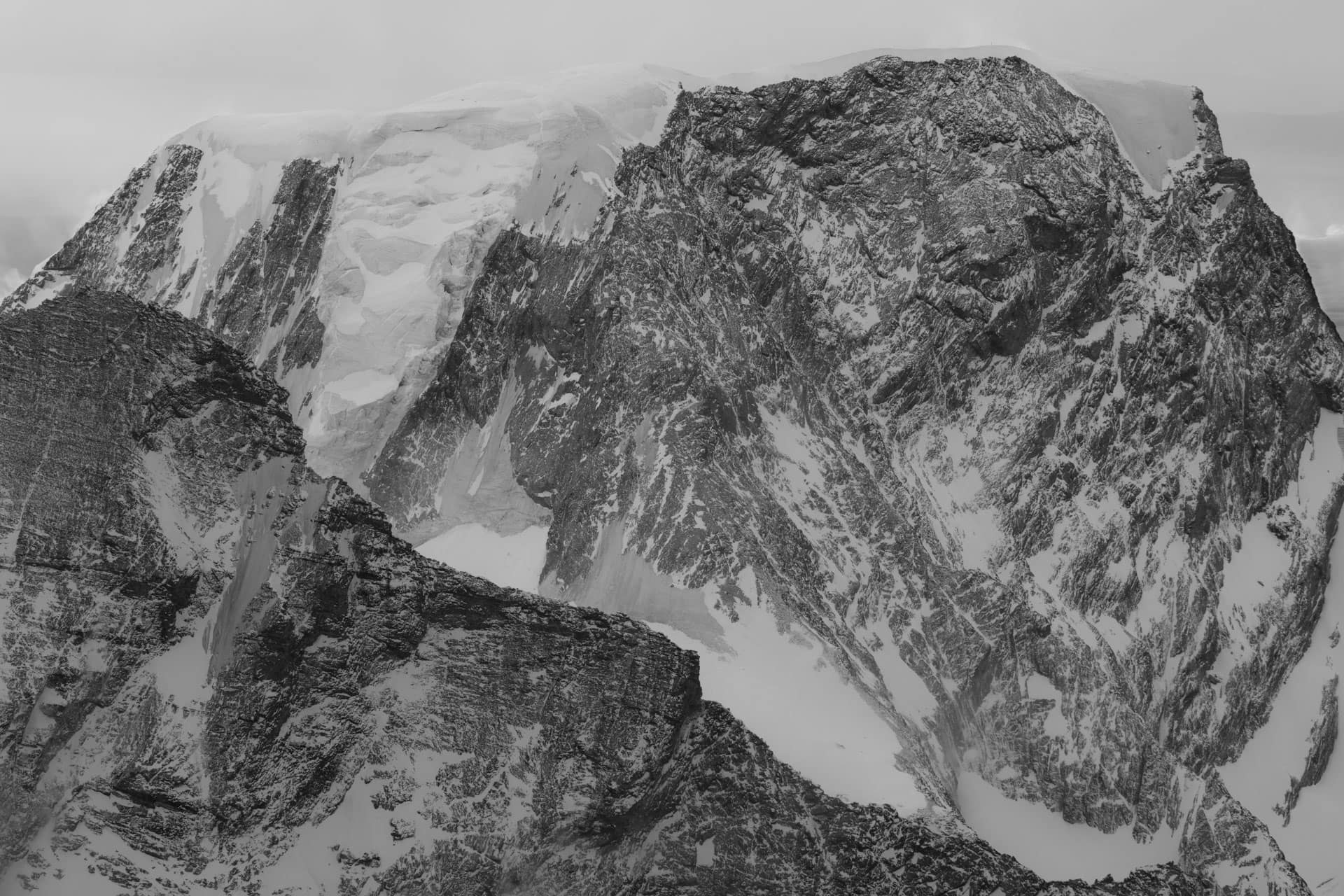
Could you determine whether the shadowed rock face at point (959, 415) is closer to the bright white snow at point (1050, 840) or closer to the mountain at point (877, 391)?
the mountain at point (877, 391)

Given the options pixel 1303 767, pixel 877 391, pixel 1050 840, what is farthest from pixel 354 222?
pixel 1303 767

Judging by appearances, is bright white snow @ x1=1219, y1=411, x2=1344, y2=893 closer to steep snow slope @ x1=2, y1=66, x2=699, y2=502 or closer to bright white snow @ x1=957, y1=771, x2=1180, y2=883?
bright white snow @ x1=957, y1=771, x2=1180, y2=883

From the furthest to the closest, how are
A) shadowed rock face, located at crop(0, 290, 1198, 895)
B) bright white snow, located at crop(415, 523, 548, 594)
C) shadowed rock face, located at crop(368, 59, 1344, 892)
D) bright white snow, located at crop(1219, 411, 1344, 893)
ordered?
bright white snow, located at crop(1219, 411, 1344, 893)
shadowed rock face, located at crop(368, 59, 1344, 892)
bright white snow, located at crop(415, 523, 548, 594)
shadowed rock face, located at crop(0, 290, 1198, 895)

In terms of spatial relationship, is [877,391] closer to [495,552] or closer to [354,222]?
[495,552]

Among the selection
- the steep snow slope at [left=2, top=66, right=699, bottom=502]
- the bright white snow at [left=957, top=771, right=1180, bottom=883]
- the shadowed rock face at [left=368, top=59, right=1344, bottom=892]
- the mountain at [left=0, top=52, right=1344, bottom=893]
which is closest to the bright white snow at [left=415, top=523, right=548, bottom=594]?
the mountain at [left=0, top=52, right=1344, bottom=893]

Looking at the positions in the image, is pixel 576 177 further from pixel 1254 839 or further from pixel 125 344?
pixel 1254 839

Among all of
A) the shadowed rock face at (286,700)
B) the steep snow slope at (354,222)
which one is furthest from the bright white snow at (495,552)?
the shadowed rock face at (286,700)
